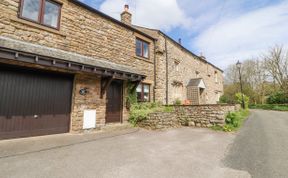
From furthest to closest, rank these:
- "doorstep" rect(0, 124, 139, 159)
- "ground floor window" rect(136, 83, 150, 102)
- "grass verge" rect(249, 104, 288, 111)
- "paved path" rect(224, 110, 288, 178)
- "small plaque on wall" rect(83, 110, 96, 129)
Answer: "grass verge" rect(249, 104, 288, 111) → "ground floor window" rect(136, 83, 150, 102) → "small plaque on wall" rect(83, 110, 96, 129) → "doorstep" rect(0, 124, 139, 159) → "paved path" rect(224, 110, 288, 178)

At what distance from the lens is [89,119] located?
26.9 ft

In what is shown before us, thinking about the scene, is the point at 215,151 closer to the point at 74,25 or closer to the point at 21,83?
the point at 21,83

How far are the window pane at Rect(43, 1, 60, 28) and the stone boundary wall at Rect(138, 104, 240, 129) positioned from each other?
6973mm

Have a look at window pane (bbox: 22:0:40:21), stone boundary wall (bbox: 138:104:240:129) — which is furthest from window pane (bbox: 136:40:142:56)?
window pane (bbox: 22:0:40:21)

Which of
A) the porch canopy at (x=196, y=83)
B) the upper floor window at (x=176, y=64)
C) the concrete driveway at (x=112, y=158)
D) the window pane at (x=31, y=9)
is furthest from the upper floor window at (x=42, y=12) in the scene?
the porch canopy at (x=196, y=83)

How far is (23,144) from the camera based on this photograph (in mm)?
5699

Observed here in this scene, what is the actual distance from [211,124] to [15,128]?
979 centimetres

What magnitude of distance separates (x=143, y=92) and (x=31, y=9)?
305 inches

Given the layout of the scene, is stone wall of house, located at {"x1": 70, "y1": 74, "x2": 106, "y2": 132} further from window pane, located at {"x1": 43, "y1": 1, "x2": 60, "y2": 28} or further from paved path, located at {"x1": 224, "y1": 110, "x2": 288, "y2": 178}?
paved path, located at {"x1": 224, "y1": 110, "x2": 288, "y2": 178}

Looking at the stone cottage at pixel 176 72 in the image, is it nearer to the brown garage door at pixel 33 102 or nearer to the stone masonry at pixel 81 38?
the stone masonry at pixel 81 38

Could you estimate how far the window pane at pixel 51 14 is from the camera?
748 cm

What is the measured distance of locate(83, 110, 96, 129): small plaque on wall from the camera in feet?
26.4

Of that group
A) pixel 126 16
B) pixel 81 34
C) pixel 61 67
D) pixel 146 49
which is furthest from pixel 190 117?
pixel 126 16

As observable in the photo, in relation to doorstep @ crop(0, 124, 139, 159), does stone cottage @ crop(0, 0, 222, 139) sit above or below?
above
